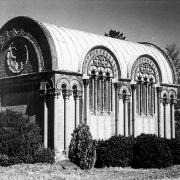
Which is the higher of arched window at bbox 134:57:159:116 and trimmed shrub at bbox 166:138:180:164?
arched window at bbox 134:57:159:116

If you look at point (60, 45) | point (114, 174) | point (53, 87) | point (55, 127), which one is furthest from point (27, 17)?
point (114, 174)

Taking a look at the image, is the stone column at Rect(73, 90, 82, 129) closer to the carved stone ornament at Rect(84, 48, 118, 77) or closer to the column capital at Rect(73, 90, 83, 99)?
the column capital at Rect(73, 90, 83, 99)

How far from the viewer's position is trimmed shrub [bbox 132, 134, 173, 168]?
75.6 feet

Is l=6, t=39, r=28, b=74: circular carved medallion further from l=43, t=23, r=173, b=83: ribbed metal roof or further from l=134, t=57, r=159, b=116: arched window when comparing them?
l=134, t=57, r=159, b=116: arched window

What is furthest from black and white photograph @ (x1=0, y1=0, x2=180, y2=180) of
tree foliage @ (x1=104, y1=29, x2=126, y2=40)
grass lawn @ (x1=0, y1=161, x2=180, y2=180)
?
tree foliage @ (x1=104, y1=29, x2=126, y2=40)

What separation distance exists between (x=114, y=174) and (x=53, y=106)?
6.42 m

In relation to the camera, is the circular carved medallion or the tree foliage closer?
the circular carved medallion

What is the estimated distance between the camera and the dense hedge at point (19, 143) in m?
21.7

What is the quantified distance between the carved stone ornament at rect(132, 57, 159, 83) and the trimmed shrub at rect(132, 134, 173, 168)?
7.28 metres

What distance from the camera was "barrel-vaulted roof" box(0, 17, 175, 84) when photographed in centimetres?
2503

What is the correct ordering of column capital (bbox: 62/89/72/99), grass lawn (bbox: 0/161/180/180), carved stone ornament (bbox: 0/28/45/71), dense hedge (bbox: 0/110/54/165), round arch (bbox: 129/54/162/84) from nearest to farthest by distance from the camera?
1. grass lawn (bbox: 0/161/180/180)
2. dense hedge (bbox: 0/110/54/165)
3. column capital (bbox: 62/89/72/99)
4. carved stone ornament (bbox: 0/28/45/71)
5. round arch (bbox: 129/54/162/84)

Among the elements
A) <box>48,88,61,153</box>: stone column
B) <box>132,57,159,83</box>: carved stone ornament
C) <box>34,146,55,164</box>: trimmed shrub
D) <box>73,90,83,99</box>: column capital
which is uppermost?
<box>132,57,159,83</box>: carved stone ornament

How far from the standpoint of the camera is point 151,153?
23.1 meters

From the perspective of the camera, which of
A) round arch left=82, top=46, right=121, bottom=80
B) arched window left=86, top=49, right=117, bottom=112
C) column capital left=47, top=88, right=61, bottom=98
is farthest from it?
arched window left=86, top=49, right=117, bottom=112
